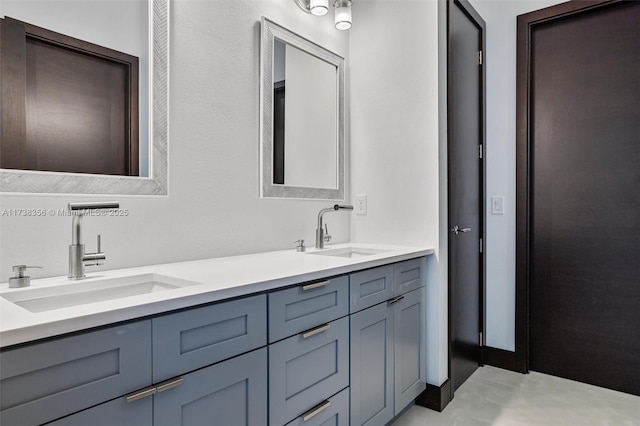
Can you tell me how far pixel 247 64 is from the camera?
1780 millimetres

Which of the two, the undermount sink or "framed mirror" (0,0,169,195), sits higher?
"framed mirror" (0,0,169,195)

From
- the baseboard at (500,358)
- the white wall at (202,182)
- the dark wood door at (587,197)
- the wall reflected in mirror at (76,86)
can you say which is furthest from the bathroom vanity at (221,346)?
the dark wood door at (587,197)

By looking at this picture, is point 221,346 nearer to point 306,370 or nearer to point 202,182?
point 306,370

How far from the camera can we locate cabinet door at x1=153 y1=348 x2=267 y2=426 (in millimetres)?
911

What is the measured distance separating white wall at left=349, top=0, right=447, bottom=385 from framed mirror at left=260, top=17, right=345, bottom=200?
14 centimetres

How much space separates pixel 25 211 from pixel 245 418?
883mm

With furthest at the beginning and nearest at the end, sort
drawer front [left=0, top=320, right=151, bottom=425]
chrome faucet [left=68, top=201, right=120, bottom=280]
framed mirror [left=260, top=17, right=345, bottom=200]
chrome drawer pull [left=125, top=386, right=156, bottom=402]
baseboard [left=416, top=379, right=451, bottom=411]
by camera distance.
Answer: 1. baseboard [left=416, top=379, right=451, bottom=411]
2. framed mirror [left=260, top=17, right=345, bottom=200]
3. chrome faucet [left=68, top=201, right=120, bottom=280]
4. chrome drawer pull [left=125, top=386, right=156, bottom=402]
5. drawer front [left=0, top=320, right=151, bottom=425]

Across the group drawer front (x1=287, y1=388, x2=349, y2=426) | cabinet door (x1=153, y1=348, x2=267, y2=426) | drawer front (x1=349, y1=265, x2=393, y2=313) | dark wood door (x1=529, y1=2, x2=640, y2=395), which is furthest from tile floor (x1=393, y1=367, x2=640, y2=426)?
cabinet door (x1=153, y1=348, x2=267, y2=426)

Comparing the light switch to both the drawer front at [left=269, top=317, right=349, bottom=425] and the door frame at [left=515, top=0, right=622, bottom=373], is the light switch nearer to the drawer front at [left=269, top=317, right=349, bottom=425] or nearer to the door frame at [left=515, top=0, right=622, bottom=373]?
the door frame at [left=515, top=0, right=622, bottom=373]

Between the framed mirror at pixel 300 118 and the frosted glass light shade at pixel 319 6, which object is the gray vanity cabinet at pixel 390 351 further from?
the frosted glass light shade at pixel 319 6

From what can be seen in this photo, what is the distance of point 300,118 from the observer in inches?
82.4

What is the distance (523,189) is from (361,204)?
105 centimetres

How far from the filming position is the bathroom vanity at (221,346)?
0.74m

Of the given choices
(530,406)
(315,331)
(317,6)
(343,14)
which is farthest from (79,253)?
(530,406)
